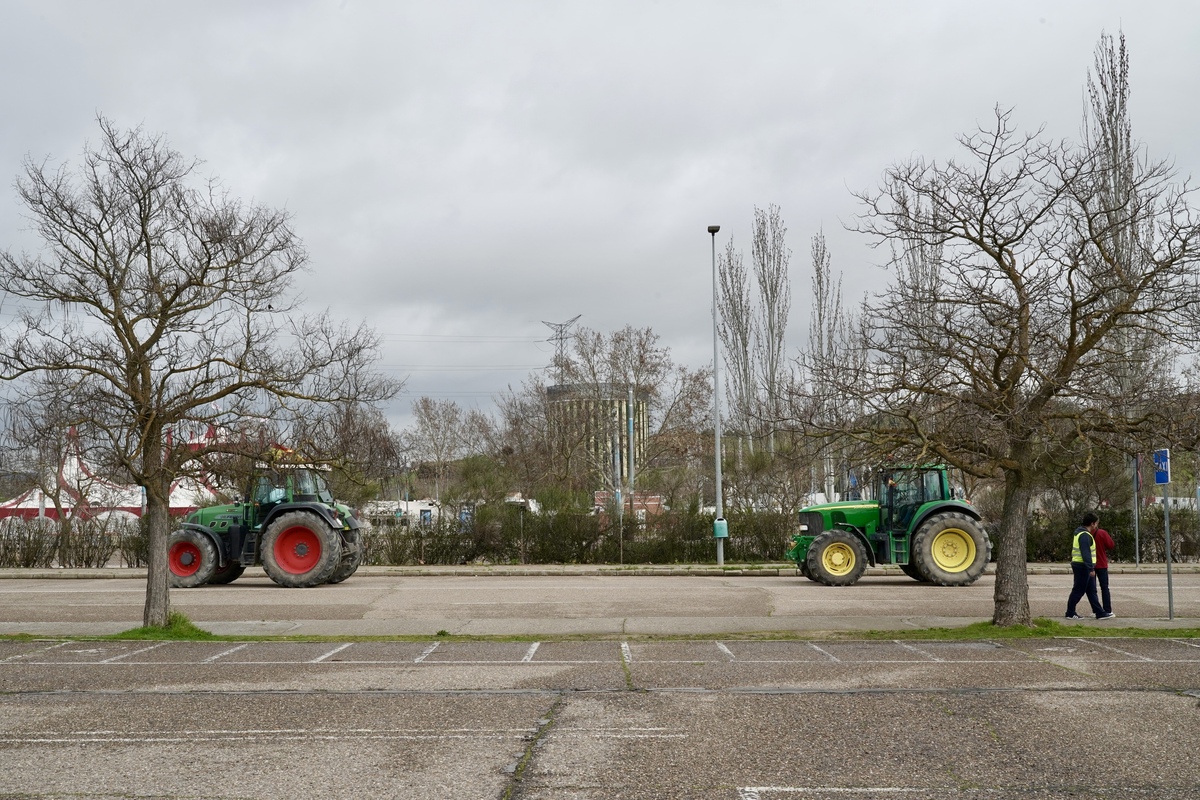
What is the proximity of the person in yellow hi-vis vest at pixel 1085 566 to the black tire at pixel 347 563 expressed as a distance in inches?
556

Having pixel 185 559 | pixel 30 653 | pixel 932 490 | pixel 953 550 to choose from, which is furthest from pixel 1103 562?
pixel 185 559

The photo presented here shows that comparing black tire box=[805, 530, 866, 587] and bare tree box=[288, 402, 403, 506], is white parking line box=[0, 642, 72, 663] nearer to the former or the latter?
bare tree box=[288, 402, 403, 506]

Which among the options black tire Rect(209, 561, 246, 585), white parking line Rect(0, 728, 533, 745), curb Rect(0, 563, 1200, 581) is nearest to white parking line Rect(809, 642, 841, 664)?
white parking line Rect(0, 728, 533, 745)

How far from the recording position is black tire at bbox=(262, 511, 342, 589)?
861 inches

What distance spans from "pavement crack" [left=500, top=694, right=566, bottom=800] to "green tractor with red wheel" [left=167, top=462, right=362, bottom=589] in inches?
513

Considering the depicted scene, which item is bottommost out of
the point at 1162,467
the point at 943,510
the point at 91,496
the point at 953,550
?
the point at 953,550

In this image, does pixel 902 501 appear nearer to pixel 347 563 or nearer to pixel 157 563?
pixel 347 563

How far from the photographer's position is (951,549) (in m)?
21.9

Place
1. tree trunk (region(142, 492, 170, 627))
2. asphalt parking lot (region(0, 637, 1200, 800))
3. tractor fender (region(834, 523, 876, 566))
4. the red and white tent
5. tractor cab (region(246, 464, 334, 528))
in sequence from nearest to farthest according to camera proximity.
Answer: asphalt parking lot (region(0, 637, 1200, 800)), tree trunk (region(142, 492, 170, 627)), the red and white tent, tractor cab (region(246, 464, 334, 528)), tractor fender (region(834, 523, 876, 566))

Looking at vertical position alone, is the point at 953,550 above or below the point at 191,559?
above

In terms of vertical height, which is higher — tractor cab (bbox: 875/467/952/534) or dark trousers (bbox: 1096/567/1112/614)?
tractor cab (bbox: 875/467/952/534)

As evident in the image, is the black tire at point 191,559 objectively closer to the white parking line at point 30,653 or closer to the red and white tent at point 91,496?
the red and white tent at point 91,496

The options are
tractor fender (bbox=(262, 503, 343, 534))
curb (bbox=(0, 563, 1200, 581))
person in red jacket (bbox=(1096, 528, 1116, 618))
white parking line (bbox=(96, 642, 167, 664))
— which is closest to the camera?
white parking line (bbox=(96, 642, 167, 664))

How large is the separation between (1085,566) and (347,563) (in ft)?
48.2
